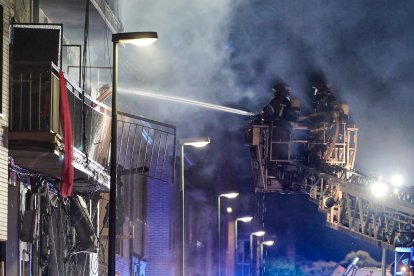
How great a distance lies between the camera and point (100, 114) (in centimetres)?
1986

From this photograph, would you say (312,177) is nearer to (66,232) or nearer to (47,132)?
(66,232)

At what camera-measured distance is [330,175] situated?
24859mm

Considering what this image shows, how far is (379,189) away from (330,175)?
91.4 inches

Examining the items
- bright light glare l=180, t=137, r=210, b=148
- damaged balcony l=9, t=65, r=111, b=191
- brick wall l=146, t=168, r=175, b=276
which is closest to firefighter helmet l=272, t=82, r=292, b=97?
bright light glare l=180, t=137, r=210, b=148

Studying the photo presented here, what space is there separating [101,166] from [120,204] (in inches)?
230

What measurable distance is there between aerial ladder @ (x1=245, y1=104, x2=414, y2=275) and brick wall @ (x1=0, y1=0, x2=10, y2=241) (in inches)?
456

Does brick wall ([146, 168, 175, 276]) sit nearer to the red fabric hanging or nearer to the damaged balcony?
the damaged balcony

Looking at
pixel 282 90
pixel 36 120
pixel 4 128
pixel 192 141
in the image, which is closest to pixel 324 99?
pixel 282 90

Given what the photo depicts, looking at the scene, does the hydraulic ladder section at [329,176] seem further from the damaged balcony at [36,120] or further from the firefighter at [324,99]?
the damaged balcony at [36,120]

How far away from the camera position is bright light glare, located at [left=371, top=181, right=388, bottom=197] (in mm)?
22581

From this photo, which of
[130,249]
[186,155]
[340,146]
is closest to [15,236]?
[340,146]

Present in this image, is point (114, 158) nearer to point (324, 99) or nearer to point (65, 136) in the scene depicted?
point (65, 136)

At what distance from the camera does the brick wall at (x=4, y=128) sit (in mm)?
14496

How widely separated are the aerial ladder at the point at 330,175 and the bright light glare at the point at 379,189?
0.03 metres
